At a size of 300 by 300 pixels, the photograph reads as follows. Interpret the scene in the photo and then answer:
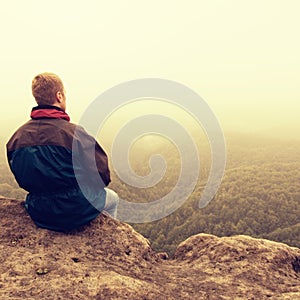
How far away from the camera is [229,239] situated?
8.20 meters

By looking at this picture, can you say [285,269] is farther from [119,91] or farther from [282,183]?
[282,183]

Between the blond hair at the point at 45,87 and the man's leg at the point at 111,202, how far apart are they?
2429 mm

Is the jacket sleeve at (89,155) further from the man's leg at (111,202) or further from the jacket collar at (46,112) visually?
the man's leg at (111,202)

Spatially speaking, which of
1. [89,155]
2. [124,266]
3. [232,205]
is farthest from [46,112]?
[232,205]

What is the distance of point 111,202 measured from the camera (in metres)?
7.67

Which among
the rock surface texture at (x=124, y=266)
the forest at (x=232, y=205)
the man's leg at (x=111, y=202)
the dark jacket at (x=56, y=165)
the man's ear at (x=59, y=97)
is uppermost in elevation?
the man's ear at (x=59, y=97)

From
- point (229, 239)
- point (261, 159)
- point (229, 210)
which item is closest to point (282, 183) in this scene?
point (229, 210)

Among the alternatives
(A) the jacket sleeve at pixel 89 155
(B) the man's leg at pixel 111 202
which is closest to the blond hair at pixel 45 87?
(A) the jacket sleeve at pixel 89 155

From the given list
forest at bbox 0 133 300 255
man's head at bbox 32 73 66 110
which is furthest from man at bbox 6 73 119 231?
forest at bbox 0 133 300 255

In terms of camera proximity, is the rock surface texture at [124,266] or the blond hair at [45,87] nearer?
the rock surface texture at [124,266]

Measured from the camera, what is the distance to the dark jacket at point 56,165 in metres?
6.28

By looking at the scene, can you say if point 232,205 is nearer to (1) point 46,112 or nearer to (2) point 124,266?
(2) point 124,266

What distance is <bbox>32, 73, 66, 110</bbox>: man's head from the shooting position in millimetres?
6426

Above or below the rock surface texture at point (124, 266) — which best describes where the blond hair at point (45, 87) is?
above
